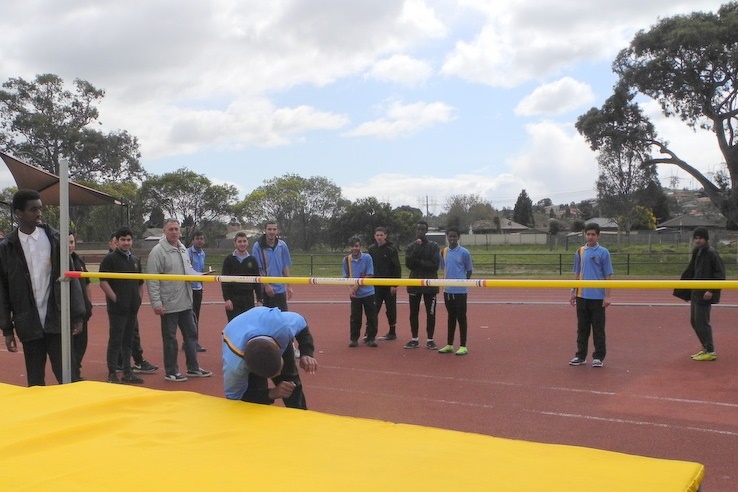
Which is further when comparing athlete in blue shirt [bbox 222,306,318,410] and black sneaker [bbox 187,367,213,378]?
black sneaker [bbox 187,367,213,378]

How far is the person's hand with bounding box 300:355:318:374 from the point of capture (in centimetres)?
376

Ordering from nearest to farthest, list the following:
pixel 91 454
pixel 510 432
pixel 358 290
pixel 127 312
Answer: pixel 91 454, pixel 510 432, pixel 127 312, pixel 358 290

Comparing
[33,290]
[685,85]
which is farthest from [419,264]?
[685,85]

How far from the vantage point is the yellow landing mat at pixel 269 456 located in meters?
2.33

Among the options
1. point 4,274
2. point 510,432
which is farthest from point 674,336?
point 4,274

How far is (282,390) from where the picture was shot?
3711mm

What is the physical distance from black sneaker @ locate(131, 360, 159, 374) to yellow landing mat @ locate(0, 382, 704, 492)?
4347 mm

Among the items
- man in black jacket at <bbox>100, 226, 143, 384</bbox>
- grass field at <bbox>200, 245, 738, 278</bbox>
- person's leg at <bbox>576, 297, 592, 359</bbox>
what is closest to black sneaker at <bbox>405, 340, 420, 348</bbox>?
person's leg at <bbox>576, 297, 592, 359</bbox>

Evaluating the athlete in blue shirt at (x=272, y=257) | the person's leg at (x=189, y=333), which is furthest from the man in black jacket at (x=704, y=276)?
the person's leg at (x=189, y=333)

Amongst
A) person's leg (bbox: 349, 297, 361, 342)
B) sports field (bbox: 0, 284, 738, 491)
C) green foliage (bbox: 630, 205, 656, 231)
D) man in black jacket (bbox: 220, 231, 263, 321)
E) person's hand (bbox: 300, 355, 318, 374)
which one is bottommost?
sports field (bbox: 0, 284, 738, 491)

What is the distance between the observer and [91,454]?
2.69m

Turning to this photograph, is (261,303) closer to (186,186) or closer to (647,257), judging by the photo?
(647,257)

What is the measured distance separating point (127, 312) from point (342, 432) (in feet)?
16.0

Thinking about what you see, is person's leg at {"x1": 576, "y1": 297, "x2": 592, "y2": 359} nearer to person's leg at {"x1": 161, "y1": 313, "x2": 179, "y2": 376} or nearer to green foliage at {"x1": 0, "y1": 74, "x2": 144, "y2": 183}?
person's leg at {"x1": 161, "y1": 313, "x2": 179, "y2": 376}
